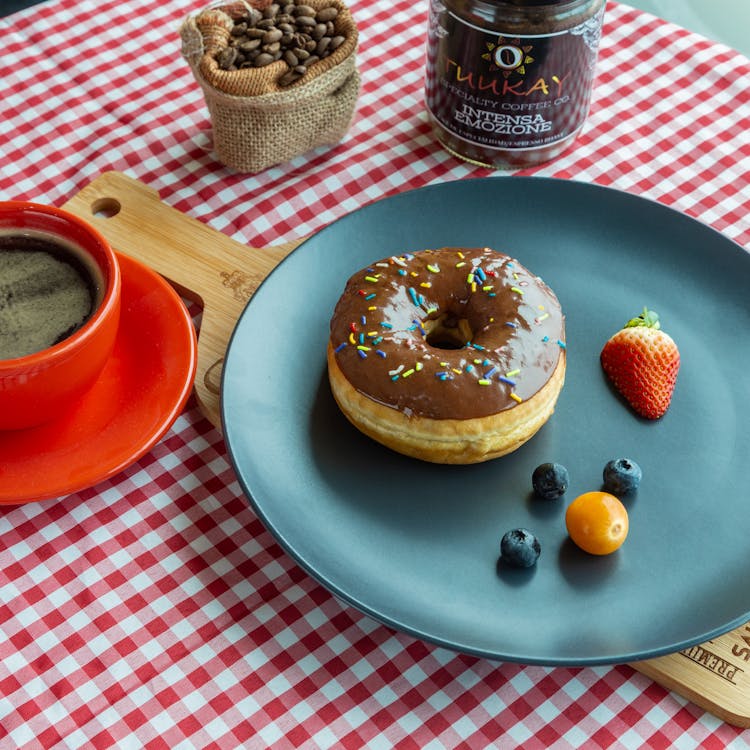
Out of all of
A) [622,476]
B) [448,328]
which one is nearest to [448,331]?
[448,328]

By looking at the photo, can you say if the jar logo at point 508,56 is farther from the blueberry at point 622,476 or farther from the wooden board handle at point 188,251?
the blueberry at point 622,476

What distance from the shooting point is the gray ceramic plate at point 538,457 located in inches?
48.3

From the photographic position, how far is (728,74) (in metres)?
2.03

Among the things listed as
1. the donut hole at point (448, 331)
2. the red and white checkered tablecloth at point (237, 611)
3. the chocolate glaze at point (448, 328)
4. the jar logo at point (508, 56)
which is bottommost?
the red and white checkered tablecloth at point (237, 611)

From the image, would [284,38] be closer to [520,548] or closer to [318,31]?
[318,31]

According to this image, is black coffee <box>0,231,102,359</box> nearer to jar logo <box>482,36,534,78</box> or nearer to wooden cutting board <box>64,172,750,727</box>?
wooden cutting board <box>64,172,750,727</box>

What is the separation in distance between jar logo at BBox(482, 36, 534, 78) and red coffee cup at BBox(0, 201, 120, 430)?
72cm

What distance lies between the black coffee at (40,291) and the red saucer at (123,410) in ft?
0.51

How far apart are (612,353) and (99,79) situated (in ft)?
4.11

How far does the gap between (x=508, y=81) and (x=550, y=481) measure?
721mm

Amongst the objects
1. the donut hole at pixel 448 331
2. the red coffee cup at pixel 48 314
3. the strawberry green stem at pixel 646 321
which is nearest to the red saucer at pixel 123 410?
the red coffee cup at pixel 48 314

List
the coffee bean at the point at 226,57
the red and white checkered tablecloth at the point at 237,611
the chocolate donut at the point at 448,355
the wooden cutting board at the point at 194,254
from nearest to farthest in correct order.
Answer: the red and white checkered tablecloth at the point at 237,611 → the chocolate donut at the point at 448,355 → the wooden cutting board at the point at 194,254 → the coffee bean at the point at 226,57

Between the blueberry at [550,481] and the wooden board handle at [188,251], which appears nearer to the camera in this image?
the blueberry at [550,481]

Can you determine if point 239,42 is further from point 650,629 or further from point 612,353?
point 650,629
